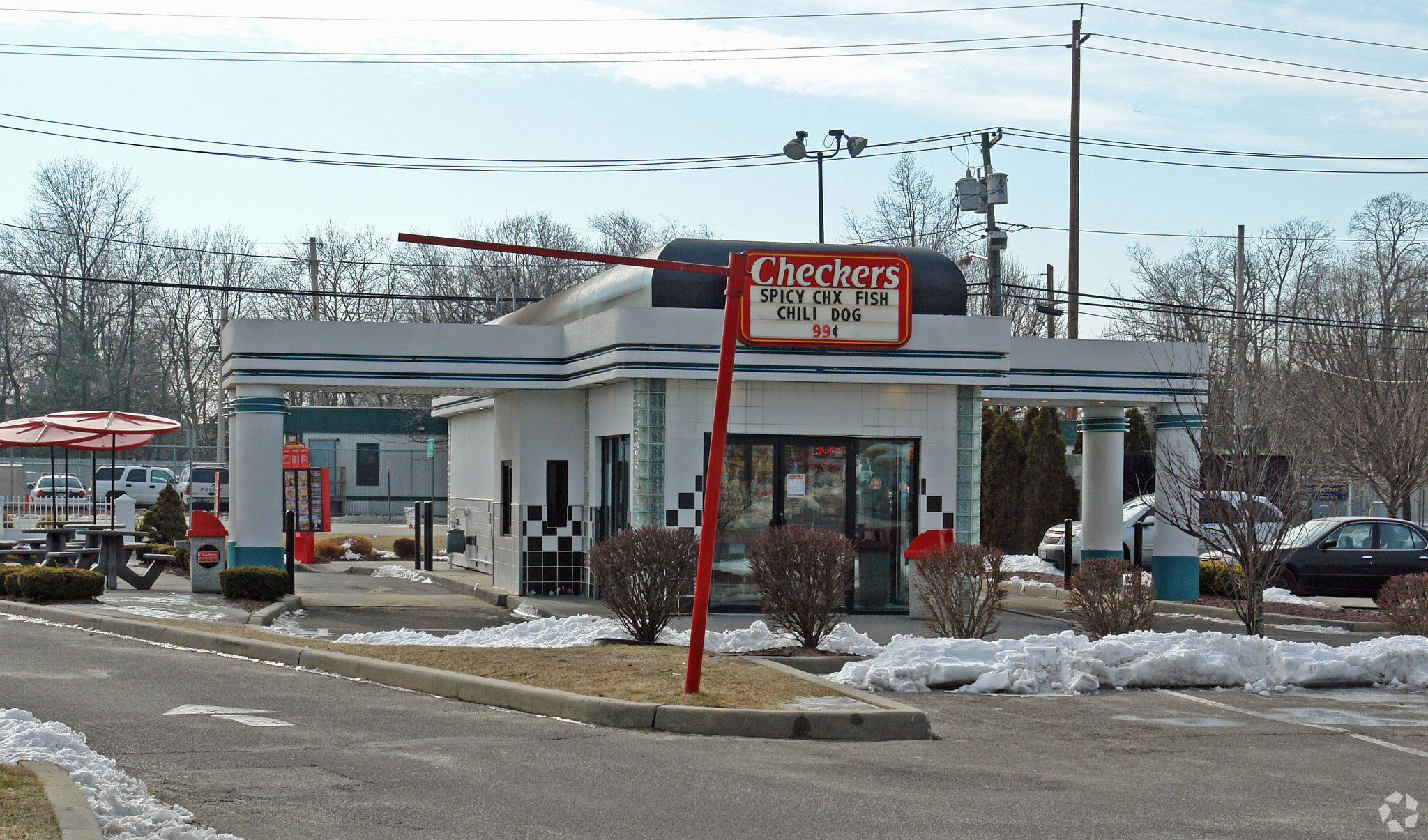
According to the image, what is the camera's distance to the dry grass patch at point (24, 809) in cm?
591

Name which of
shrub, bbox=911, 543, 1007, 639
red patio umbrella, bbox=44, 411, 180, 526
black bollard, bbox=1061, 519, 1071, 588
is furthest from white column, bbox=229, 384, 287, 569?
black bollard, bbox=1061, 519, 1071, 588

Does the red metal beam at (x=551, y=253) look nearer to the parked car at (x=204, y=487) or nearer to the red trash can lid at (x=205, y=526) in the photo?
the red trash can lid at (x=205, y=526)

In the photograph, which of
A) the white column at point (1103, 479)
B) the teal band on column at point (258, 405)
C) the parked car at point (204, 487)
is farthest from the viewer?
the parked car at point (204, 487)

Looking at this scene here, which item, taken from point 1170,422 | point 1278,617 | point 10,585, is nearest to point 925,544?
point 1278,617

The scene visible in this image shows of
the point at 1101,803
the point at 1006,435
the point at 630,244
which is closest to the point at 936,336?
the point at 1101,803

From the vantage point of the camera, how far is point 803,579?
13898mm

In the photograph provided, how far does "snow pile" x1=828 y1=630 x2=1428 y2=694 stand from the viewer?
486 inches

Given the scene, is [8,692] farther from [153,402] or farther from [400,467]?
[153,402]

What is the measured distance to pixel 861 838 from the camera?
678 centimetres

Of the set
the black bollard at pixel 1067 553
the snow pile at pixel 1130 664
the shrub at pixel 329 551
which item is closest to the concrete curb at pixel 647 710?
the snow pile at pixel 1130 664

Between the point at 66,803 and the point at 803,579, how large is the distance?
842cm

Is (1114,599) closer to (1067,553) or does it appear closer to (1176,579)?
(1176,579)

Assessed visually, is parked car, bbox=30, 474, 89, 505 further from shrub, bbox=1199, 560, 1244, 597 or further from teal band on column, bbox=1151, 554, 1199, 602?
shrub, bbox=1199, 560, 1244, 597

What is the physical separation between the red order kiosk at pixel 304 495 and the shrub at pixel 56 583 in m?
7.15
